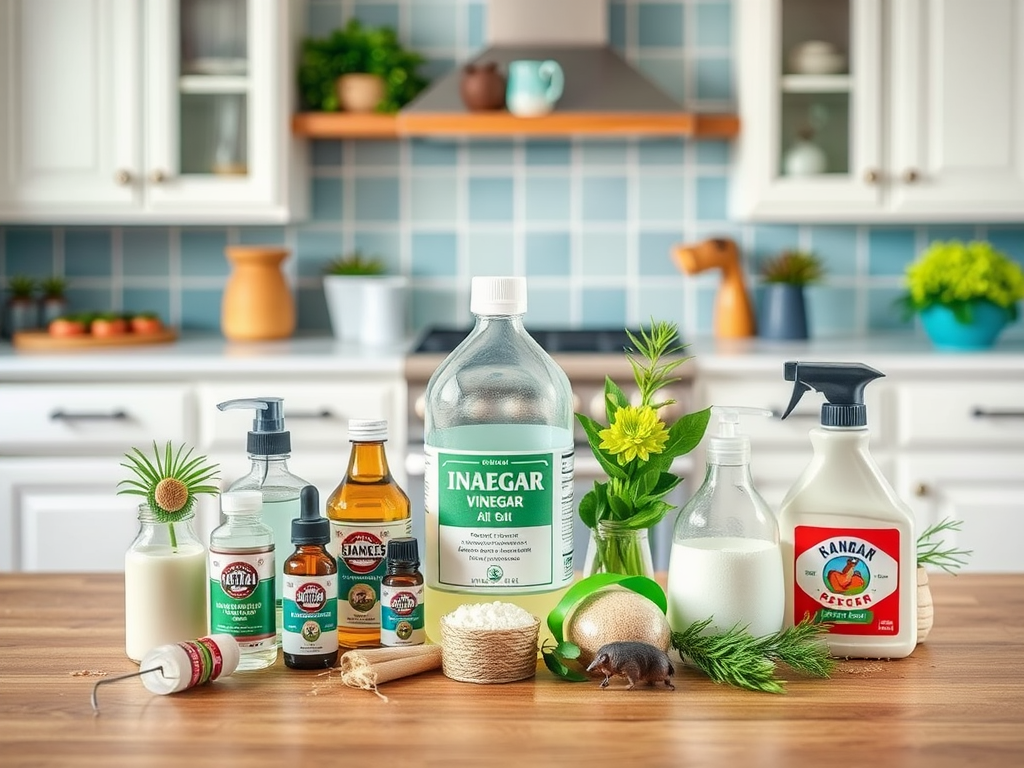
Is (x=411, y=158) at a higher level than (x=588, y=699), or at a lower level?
higher

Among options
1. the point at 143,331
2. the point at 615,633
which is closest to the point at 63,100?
the point at 143,331

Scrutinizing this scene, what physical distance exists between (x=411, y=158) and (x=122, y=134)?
2.58ft

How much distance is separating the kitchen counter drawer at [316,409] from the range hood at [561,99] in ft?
2.28

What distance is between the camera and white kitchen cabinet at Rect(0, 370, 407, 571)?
2.84 meters

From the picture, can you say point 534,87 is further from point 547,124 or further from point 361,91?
point 361,91

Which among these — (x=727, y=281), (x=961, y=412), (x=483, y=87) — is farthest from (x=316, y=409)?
(x=961, y=412)

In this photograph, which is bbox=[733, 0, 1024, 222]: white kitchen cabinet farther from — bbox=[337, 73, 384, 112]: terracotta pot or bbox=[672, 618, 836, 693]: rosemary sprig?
bbox=[672, 618, 836, 693]: rosemary sprig

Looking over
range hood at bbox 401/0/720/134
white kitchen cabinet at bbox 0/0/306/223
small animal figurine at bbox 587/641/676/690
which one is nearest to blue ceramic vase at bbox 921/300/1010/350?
range hood at bbox 401/0/720/134

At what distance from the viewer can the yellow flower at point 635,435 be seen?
1.06m

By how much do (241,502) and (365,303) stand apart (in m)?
2.29

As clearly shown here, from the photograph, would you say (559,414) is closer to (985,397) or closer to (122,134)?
(985,397)

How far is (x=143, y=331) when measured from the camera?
3.17 metres

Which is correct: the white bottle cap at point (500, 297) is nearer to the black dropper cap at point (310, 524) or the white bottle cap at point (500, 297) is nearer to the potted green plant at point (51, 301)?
the black dropper cap at point (310, 524)

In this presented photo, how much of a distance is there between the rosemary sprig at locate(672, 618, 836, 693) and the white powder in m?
0.13
